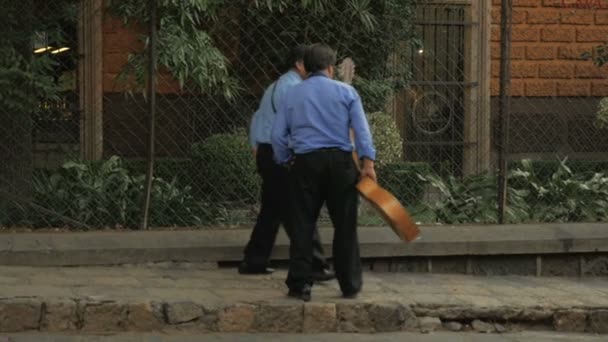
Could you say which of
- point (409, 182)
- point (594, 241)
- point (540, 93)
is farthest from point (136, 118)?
point (540, 93)

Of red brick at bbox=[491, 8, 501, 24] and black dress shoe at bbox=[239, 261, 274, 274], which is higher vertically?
red brick at bbox=[491, 8, 501, 24]

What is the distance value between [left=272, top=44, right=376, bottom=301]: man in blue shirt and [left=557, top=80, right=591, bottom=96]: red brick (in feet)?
20.5

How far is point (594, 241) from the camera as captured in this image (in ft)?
28.4

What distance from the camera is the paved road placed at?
20.8ft

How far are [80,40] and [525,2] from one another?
5.62 meters

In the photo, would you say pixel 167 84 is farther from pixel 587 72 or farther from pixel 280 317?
pixel 587 72

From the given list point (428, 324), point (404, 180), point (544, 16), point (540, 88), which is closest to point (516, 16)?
point (544, 16)

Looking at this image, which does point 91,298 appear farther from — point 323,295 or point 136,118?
point 136,118

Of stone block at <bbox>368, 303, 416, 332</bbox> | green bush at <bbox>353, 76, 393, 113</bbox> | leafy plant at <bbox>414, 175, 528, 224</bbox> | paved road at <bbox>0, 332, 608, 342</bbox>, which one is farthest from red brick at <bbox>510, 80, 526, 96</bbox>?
stone block at <bbox>368, 303, 416, 332</bbox>

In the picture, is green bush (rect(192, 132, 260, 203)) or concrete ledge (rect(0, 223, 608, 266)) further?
green bush (rect(192, 132, 260, 203))

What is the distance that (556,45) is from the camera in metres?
12.6

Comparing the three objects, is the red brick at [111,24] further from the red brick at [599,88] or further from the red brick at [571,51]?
the red brick at [599,88]

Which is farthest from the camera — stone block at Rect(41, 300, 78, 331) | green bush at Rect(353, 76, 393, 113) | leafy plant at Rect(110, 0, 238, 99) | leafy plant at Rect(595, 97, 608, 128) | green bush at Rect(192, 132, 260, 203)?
leafy plant at Rect(595, 97, 608, 128)

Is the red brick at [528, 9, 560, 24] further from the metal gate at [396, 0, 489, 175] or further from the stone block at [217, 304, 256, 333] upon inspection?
the stone block at [217, 304, 256, 333]
